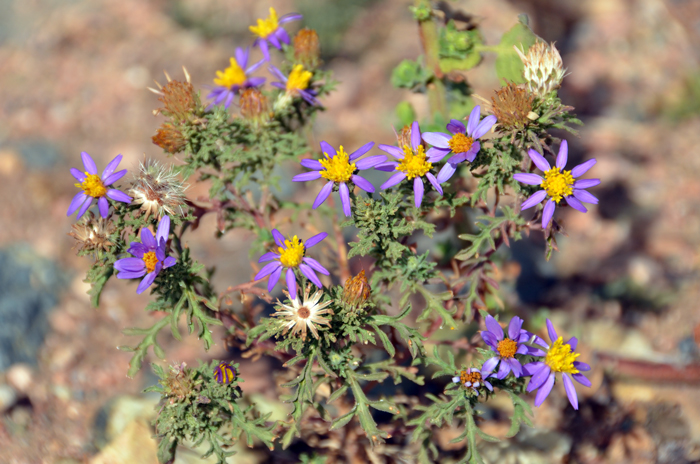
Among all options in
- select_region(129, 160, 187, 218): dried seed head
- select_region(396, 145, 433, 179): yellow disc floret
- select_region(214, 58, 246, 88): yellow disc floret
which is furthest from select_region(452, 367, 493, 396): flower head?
select_region(214, 58, 246, 88): yellow disc floret

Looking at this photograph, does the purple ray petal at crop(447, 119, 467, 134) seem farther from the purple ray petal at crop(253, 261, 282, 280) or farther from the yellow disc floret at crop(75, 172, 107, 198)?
the yellow disc floret at crop(75, 172, 107, 198)

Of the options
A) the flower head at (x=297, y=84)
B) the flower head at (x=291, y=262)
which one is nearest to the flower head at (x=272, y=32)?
the flower head at (x=297, y=84)

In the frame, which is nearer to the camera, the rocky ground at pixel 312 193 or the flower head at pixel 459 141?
the flower head at pixel 459 141

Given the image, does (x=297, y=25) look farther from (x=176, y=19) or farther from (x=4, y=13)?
(x=4, y=13)

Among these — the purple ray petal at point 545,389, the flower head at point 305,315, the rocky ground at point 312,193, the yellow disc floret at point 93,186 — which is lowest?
the rocky ground at point 312,193

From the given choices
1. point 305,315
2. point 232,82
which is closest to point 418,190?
point 305,315

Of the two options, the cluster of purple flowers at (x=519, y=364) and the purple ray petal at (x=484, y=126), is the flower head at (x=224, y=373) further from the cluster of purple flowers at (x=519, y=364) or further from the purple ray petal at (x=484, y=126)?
the purple ray petal at (x=484, y=126)

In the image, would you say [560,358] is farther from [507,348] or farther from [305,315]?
[305,315]
